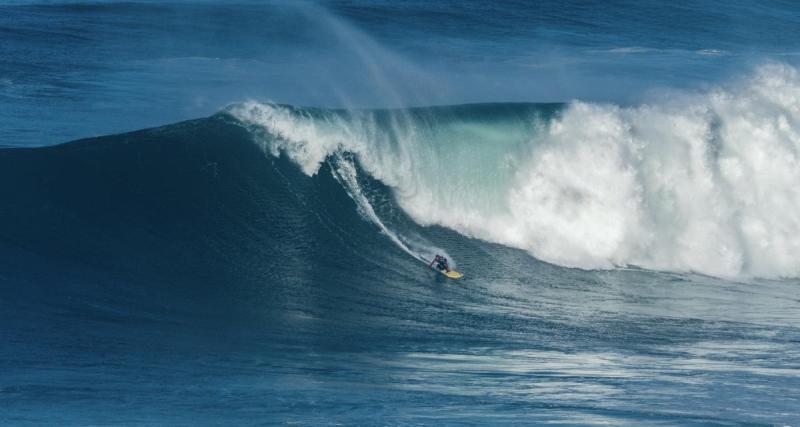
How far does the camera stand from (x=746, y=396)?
14.1 m

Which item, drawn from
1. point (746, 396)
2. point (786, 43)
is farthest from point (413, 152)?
point (786, 43)

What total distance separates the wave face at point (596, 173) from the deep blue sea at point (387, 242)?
59 millimetres

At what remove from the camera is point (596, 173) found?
888 inches

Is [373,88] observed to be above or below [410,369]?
above

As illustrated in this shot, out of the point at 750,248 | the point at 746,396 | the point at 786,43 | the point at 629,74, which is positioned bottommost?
the point at 746,396

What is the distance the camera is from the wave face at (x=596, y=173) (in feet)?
72.1

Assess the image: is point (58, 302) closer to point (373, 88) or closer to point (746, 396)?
point (746, 396)

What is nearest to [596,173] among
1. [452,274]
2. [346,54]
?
[452,274]

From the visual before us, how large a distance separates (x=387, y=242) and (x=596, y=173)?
488cm

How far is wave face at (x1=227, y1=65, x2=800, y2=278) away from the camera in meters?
22.0

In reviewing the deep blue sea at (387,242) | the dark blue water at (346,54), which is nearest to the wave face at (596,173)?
the deep blue sea at (387,242)

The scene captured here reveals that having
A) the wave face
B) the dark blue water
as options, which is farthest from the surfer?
the dark blue water

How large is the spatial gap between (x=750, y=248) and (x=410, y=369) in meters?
10.5

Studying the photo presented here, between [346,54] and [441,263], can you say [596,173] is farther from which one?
[346,54]
